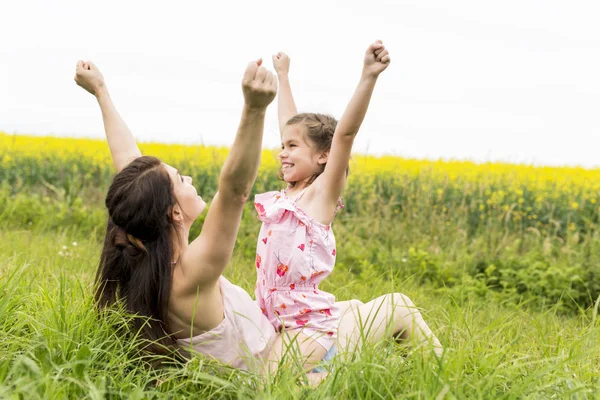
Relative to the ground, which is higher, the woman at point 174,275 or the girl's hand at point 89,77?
the girl's hand at point 89,77

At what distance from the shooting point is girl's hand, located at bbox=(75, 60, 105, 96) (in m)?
3.30

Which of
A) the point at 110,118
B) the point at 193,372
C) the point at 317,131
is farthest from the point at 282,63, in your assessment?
the point at 193,372

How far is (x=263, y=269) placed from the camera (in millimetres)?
3074

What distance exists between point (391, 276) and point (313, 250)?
369 millimetres

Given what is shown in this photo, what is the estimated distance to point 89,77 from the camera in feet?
10.8

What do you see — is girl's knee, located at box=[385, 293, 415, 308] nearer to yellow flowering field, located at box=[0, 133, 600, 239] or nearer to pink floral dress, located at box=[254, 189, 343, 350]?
pink floral dress, located at box=[254, 189, 343, 350]

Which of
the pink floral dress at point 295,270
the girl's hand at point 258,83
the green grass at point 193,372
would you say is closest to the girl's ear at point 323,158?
the pink floral dress at point 295,270

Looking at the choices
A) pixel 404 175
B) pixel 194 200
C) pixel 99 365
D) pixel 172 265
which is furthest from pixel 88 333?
pixel 404 175

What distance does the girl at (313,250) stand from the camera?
9.12 feet

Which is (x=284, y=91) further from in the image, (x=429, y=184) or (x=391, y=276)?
(x=429, y=184)

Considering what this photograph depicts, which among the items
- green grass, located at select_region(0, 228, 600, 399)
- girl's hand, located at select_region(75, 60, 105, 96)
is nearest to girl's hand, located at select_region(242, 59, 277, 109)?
green grass, located at select_region(0, 228, 600, 399)

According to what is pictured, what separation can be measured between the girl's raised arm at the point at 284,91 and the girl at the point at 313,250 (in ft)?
1.95

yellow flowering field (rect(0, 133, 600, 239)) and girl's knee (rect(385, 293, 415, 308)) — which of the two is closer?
girl's knee (rect(385, 293, 415, 308))

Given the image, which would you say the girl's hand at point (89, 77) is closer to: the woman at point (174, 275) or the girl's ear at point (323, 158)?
the woman at point (174, 275)
